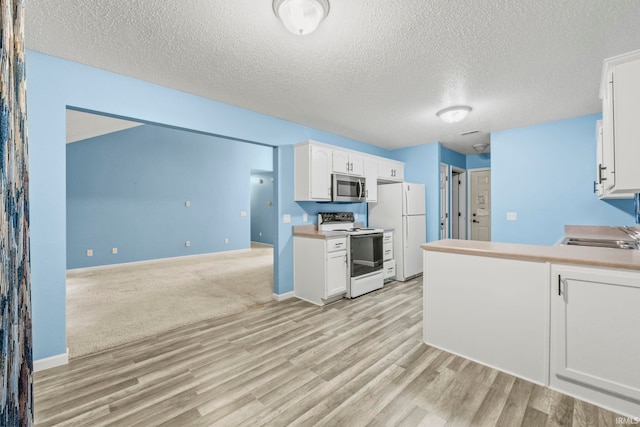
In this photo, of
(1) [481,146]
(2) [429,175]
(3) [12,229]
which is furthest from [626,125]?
(1) [481,146]

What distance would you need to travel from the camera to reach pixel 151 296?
384cm

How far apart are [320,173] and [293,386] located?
2.57m

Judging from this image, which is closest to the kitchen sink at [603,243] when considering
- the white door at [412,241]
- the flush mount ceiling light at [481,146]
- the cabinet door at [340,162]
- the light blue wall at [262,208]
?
the white door at [412,241]

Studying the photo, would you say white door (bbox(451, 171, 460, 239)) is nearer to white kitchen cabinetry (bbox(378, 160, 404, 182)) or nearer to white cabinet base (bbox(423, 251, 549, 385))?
white kitchen cabinetry (bbox(378, 160, 404, 182))

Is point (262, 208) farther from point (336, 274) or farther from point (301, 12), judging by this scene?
point (301, 12)

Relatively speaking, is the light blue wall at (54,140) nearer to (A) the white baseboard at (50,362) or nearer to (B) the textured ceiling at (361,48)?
(A) the white baseboard at (50,362)

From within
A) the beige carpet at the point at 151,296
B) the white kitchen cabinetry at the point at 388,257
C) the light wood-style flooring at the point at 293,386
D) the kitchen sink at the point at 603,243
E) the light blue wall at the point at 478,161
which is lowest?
the light wood-style flooring at the point at 293,386

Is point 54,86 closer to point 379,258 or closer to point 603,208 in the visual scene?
point 379,258

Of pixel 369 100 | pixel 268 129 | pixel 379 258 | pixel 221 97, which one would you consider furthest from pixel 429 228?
pixel 221 97

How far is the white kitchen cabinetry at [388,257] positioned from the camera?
4.37m

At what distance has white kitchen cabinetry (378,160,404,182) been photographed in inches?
187

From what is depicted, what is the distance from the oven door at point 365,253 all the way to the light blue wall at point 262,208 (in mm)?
5297

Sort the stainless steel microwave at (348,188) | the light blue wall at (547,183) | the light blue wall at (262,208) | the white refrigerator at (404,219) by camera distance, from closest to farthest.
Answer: the light blue wall at (547,183) → the stainless steel microwave at (348,188) → the white refrigerator at (404,219) → the light blue wall at (262,208)

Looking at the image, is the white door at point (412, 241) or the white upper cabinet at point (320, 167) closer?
the white upper cabinet at point (320, 167)
